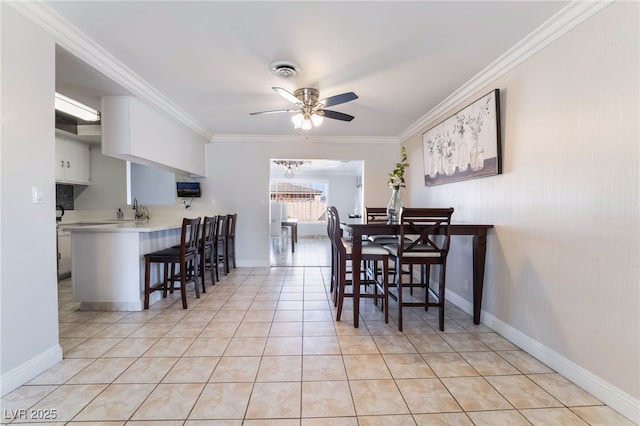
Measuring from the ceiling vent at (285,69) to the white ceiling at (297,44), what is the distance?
0.15ft

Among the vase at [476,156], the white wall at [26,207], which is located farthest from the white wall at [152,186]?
the vase at [476,156]

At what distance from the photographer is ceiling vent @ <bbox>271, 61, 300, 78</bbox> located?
7.08 feet

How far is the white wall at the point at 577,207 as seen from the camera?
4.37 ft

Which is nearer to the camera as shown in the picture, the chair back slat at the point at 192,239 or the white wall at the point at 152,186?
the chair back slat at the point at 192,239

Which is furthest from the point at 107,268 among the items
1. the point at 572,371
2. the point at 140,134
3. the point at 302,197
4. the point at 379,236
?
the point at 302,197

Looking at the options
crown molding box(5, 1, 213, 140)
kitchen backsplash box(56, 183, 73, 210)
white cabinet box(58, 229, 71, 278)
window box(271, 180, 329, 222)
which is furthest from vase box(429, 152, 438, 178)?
window box(271, 180, 329, 222)

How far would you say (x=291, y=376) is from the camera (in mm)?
1632

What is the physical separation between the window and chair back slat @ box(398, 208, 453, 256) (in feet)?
21.5

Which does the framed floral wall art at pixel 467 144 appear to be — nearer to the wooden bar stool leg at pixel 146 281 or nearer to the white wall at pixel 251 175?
the white wall at pixel 251 175

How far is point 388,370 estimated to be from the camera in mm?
1699

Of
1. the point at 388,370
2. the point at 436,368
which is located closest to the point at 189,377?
the point at 388,370

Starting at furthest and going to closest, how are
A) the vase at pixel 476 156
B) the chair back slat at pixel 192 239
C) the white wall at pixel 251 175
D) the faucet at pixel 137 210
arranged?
1. the white wall at pixel 251 175
2. the faucet at pixel 137 210
3. the chair back slat at pixel 192 239
4. the vase at pixel 476 156

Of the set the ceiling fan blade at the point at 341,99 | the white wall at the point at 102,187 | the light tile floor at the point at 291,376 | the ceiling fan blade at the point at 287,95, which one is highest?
the ceiling fan blade at the point at 287,95

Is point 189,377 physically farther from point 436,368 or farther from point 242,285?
point 242,285
